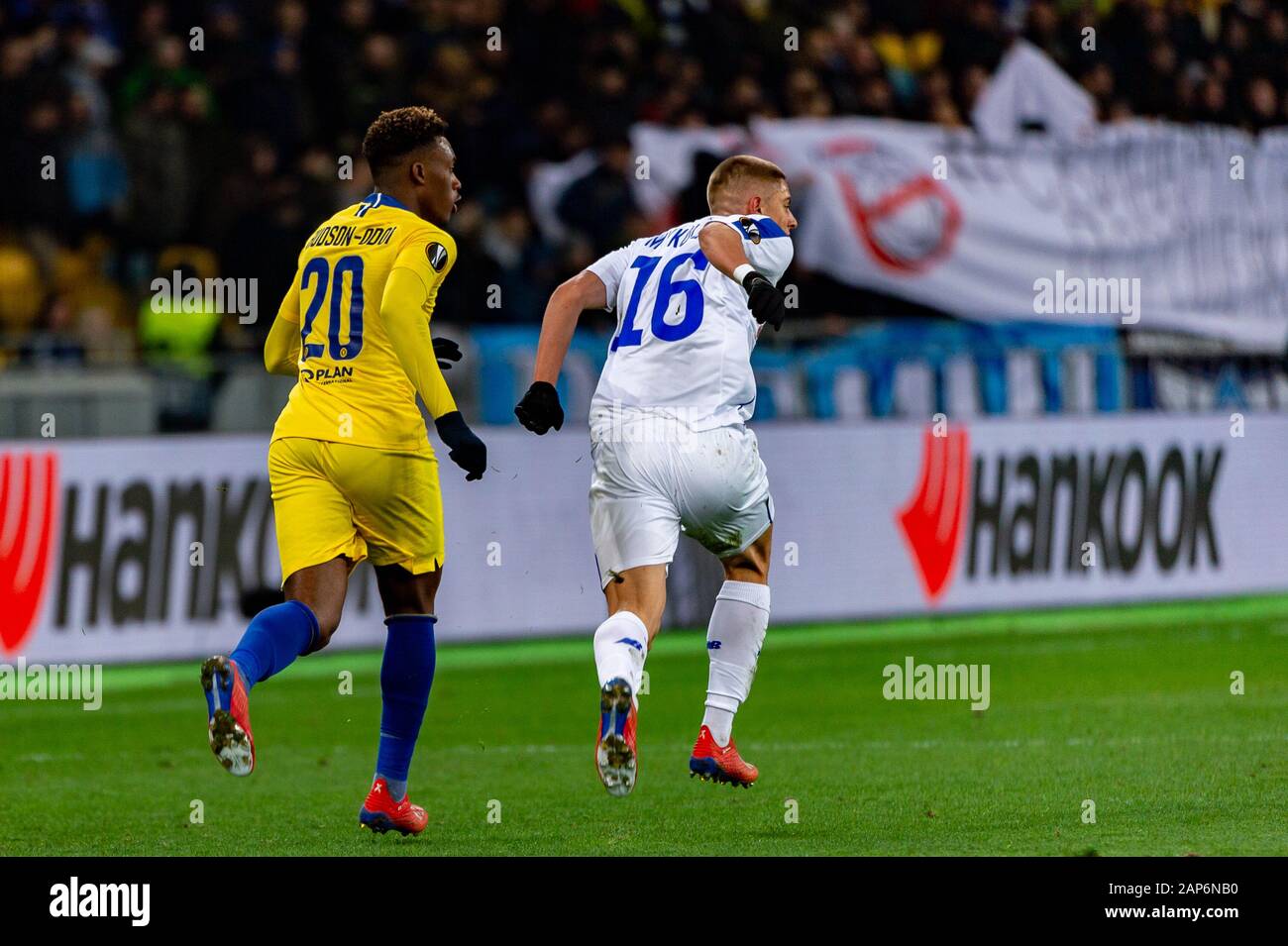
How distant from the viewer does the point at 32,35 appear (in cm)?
1495

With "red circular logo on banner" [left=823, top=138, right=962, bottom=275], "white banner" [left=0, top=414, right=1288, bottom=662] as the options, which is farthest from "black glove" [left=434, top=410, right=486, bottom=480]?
"red circular logo on banner" [left=823, top=138, right=962, bottom=275]

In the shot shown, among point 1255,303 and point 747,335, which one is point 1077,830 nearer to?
point 747,335

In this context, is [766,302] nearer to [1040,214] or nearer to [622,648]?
[622,648]

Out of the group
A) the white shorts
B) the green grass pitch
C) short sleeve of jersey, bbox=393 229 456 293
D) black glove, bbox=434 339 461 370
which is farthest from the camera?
black glove, bbox=434 339 461 370

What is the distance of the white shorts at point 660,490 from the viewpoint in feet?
22.4

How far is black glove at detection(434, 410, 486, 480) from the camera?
6406 millimetres

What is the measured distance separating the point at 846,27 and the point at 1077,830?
12.9 m

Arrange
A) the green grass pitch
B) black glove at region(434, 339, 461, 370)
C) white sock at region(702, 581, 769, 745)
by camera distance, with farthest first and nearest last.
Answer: white sock at region(702, 581, 769, 745)
black glove at region(434, 339, 461, 370)
the green grass pitch

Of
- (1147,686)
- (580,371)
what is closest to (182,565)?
(580,371)

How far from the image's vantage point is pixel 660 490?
270 inches

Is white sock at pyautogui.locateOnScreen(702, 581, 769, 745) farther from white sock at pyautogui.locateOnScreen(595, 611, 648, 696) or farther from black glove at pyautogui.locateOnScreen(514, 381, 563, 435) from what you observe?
black glove at pyautogui.locateOnScreen(514, 381, 563, 435)

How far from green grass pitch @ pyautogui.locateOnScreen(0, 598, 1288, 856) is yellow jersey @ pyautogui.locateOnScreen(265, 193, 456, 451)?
1.29m

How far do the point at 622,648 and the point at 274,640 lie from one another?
1.02 metres

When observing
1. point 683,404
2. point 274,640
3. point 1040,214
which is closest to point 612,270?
point 683,404
